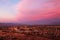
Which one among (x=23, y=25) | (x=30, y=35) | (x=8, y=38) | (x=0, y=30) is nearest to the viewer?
(x=8, y=38)

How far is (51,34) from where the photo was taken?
609 inches

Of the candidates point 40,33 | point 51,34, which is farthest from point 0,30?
point 51,34

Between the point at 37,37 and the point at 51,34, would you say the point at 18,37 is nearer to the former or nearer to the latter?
the point at 37,37

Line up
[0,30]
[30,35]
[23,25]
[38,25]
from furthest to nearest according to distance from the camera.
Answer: [23,25]
[38,25]
[0,30]
[30,35]

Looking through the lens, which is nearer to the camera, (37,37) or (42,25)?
(37,37)

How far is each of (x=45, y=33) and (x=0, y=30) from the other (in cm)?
537

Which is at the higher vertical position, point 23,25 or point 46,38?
point 23,25

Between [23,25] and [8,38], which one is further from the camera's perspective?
[23,25]

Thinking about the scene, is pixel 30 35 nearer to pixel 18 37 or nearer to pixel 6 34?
pixel 18 37

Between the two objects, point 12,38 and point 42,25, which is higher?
point 42,25

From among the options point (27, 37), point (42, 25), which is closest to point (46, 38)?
point (27, 37)

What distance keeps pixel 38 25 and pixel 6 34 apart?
5743 mm

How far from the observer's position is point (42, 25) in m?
20.3

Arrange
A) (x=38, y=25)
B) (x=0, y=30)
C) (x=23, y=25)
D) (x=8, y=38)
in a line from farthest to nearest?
1. (x=23, y=25)
2. (x=38, y=25)
3. (x=0, y=30)
4. (x=8, y=38)
